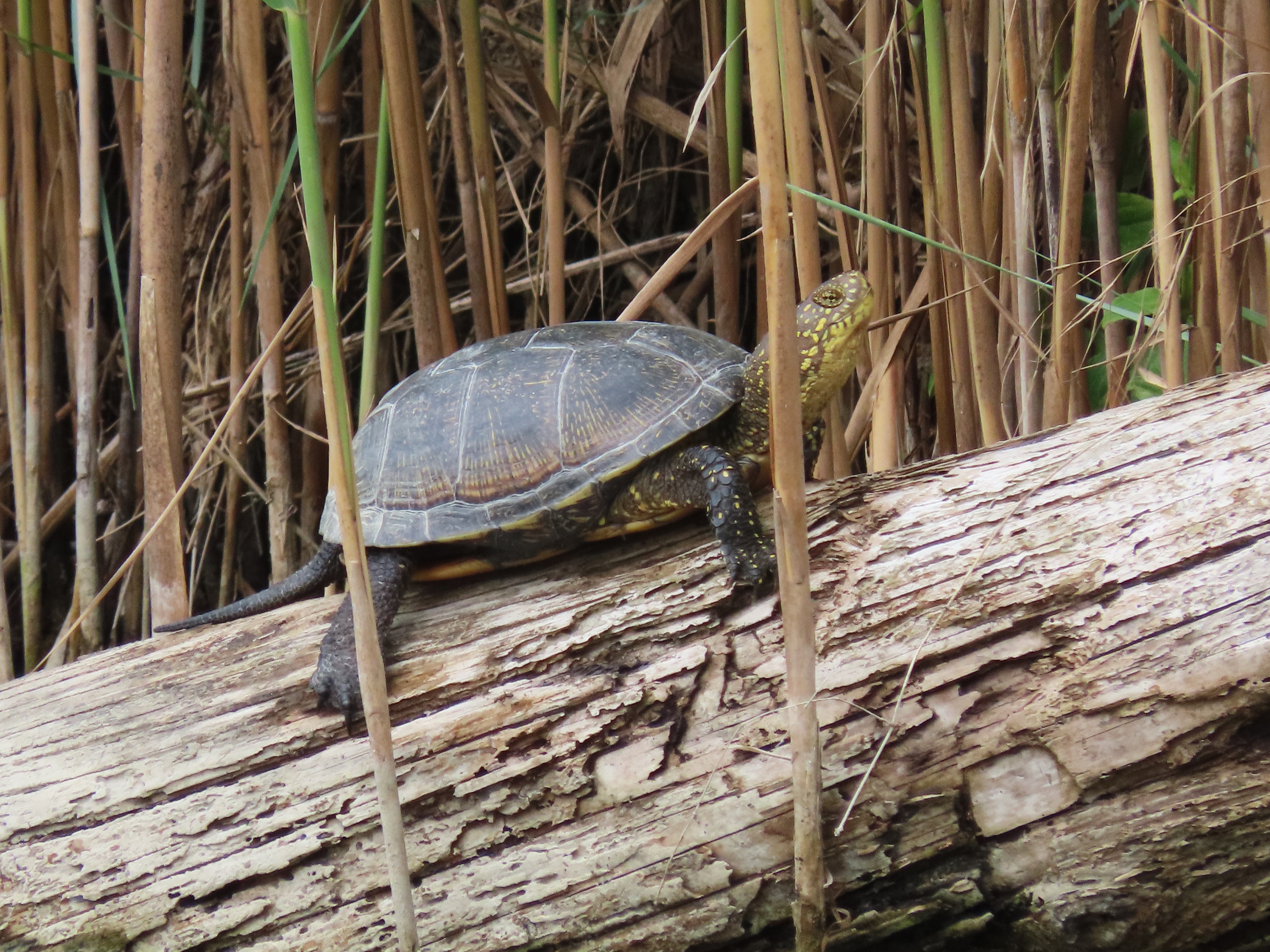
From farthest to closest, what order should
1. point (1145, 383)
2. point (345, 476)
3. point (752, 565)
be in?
point (1145, 383)
point (752, 565)
point (345, 476)

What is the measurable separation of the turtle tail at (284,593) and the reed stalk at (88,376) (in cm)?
39

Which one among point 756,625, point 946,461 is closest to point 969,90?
point 946,461

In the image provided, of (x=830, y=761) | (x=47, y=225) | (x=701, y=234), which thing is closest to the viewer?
(x=701, y=234)

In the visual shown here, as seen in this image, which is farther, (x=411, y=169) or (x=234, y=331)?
(x=234, y=331)

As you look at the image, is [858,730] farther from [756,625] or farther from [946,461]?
[946,461]

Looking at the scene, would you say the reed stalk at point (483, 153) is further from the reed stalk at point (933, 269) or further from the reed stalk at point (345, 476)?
the reed stalk at point (345, 476)

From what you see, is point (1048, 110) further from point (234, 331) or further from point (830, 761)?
point (234, 331)

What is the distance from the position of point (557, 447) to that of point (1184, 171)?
105cm

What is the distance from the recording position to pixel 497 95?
2.46 m

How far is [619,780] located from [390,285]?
1.76 meters

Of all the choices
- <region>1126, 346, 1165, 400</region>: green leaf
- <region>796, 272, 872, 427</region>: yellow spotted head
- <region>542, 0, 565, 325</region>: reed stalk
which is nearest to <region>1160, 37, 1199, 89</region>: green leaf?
<region>1126, 346, 1165, 400</region>: green leaf

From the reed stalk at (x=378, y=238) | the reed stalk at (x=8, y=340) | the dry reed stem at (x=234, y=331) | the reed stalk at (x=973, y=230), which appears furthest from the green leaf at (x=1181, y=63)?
the reed stalk at (x=8, y=340)

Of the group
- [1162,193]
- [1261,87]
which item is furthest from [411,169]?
[1261,87]

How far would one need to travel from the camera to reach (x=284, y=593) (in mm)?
1634
